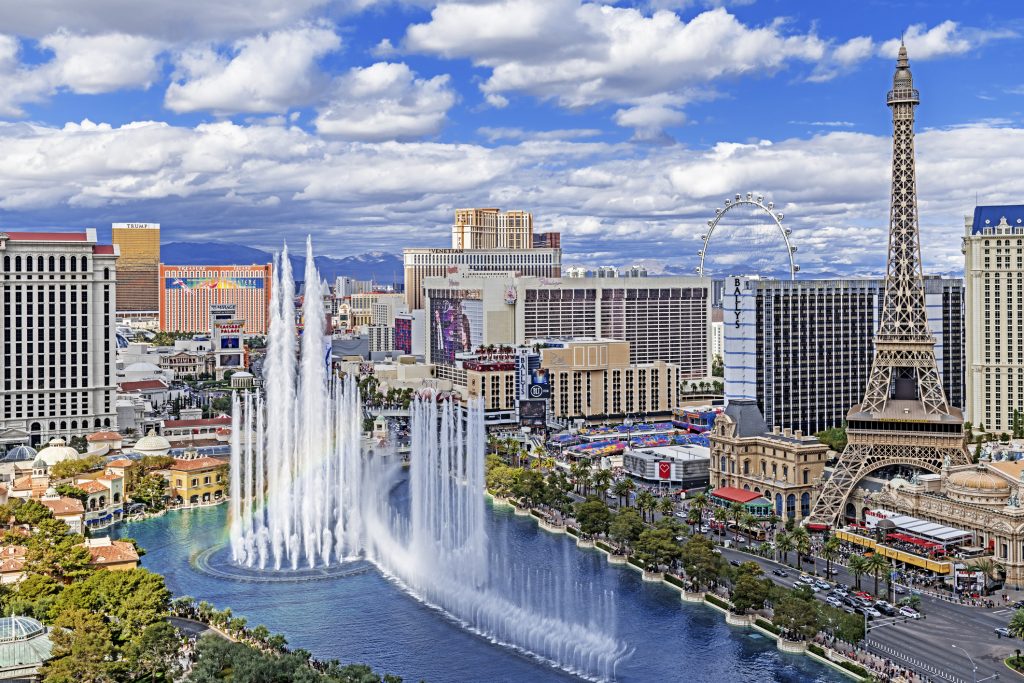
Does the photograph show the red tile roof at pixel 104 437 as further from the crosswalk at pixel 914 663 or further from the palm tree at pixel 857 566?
the crosswalk at pixel 914 663

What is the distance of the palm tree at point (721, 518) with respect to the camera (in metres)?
76.1

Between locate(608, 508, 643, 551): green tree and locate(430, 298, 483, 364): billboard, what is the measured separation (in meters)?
91.1

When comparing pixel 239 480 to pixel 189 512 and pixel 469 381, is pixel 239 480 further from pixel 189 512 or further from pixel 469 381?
pixel 469 381

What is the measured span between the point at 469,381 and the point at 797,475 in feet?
193

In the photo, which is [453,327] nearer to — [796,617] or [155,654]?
[796,617]

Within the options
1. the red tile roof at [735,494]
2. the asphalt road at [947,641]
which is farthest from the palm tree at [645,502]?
the asphalt road at [947,641]

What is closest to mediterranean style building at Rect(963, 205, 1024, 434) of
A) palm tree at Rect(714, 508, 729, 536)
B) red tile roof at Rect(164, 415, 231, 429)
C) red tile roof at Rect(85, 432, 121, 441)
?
palm tree at Rect(714, 508, 729, 536)

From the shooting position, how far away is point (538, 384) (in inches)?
5153

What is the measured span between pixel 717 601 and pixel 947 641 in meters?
12.7

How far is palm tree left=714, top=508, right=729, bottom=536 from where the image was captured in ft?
250

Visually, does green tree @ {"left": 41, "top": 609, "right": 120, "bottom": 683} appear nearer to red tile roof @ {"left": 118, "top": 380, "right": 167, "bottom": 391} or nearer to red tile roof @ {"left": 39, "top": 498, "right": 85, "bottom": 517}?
red tile roof @ {"left": 39, "top": 498, "right": 85, "bottom": 517}

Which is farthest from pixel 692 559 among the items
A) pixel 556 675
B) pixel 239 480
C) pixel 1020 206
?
pixel 1020 206

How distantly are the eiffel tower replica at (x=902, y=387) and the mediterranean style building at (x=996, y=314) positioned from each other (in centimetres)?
3031

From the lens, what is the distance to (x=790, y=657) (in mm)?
53281
